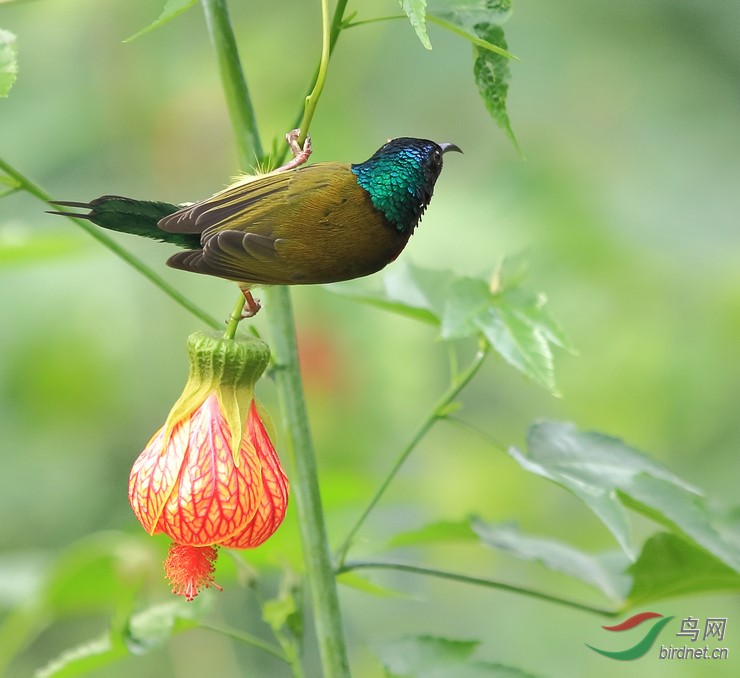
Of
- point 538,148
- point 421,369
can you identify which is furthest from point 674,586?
point 538,148

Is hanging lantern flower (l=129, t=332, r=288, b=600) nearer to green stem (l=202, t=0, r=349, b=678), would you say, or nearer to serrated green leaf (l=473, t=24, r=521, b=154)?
green stem (l=202, t=0, r=349, b=678)

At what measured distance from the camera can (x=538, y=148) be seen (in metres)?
4.41

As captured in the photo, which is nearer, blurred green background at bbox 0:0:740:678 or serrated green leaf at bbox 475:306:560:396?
serrated green leaf at bbox 475:306:560:396

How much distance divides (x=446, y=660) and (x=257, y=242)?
2.66ft

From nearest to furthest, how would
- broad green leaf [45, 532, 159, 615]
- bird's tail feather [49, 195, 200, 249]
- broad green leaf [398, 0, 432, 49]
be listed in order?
broad green leaf [398, 0, 432, 49]
bird's tail feather [49, 195, 200, 249]
broad green leaf [45, 532, 159, 615]

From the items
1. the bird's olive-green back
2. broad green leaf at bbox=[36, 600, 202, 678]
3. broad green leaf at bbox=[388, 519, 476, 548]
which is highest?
the bird's olive-green back

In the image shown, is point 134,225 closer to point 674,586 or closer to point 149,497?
point 149,497

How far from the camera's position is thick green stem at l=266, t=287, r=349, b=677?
1611 millimetres

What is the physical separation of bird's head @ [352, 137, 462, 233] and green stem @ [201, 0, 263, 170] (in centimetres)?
16

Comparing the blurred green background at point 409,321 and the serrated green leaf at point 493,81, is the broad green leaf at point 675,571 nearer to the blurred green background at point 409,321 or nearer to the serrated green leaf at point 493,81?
the serrated green leaf at point 493,81

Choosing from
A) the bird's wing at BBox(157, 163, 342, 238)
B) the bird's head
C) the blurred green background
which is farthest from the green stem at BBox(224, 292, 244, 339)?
the blurred green background

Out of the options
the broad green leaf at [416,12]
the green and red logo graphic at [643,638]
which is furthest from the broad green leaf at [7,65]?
the green and red logo graphic at [643,638]

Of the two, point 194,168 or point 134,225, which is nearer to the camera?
point 134,225

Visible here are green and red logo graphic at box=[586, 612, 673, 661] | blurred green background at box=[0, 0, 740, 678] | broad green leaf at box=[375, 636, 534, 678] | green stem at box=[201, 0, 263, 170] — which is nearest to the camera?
green stem at box=[201, 0, 263, 170]
